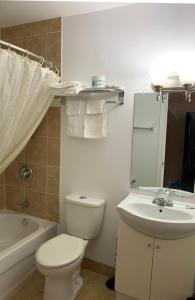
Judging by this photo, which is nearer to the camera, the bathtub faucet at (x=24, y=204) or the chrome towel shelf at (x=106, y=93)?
the chrome towel shelf at (x=106, y=93)

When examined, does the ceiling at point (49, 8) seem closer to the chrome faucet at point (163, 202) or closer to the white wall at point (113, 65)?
the white wall at point (113, 65)

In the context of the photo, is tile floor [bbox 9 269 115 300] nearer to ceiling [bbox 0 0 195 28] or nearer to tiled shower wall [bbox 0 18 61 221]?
tiled shower wall [bbox 0 18 61 221]

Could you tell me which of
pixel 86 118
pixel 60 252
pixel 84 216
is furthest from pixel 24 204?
pixel 86 118

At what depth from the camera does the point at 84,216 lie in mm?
2152

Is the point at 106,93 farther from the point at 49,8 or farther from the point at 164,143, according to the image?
the point at 49,8

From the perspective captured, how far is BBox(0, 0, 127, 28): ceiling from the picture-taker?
6.48 feet

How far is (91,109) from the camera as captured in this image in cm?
208

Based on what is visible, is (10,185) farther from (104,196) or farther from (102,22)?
(102,22)

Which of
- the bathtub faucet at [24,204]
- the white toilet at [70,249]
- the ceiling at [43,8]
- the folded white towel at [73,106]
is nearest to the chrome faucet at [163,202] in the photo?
the white toilet at [70,249]

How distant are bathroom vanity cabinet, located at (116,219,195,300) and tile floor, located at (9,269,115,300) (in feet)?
0.88

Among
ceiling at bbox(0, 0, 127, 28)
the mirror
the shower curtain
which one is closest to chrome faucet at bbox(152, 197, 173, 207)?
the mirror

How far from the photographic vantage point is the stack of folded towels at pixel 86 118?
2.07 metres

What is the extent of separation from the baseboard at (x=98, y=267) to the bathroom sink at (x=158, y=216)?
807mm

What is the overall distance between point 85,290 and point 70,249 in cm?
50
